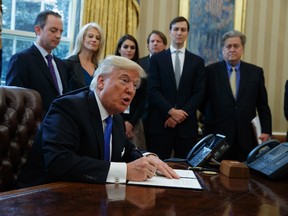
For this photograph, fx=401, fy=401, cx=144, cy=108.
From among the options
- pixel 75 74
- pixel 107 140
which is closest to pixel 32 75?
pixel 75 74

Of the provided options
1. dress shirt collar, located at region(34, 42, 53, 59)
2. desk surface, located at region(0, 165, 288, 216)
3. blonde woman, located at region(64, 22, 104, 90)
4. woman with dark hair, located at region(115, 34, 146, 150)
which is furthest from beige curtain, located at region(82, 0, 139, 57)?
desk surface, located at region(0, 165, 288, 216)

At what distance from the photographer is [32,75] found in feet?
11.0

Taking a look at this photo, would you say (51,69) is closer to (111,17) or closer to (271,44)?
(111,17)

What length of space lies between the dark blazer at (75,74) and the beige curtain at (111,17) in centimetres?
131

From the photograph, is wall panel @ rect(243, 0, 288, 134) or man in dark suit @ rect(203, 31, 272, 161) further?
wall panel @ rect(243, 0, 288, 134)

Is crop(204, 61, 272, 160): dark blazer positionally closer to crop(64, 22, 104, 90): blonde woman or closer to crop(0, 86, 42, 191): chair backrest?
crop(64, 22, 104, 90): blonde woman

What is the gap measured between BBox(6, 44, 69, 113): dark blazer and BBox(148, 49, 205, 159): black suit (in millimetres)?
1098

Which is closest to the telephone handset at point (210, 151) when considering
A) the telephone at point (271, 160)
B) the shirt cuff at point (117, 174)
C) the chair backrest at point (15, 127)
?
the telephone at point (271, 160)

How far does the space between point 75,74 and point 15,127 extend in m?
1.64

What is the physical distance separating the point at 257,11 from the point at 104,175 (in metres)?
5.15

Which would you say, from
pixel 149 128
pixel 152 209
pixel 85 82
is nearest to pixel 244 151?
pixel 149 128

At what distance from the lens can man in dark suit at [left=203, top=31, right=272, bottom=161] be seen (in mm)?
3955

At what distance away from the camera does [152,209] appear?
1266 mm

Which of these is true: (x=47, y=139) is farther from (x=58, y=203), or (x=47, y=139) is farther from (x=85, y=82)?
(x=85, y=82)
